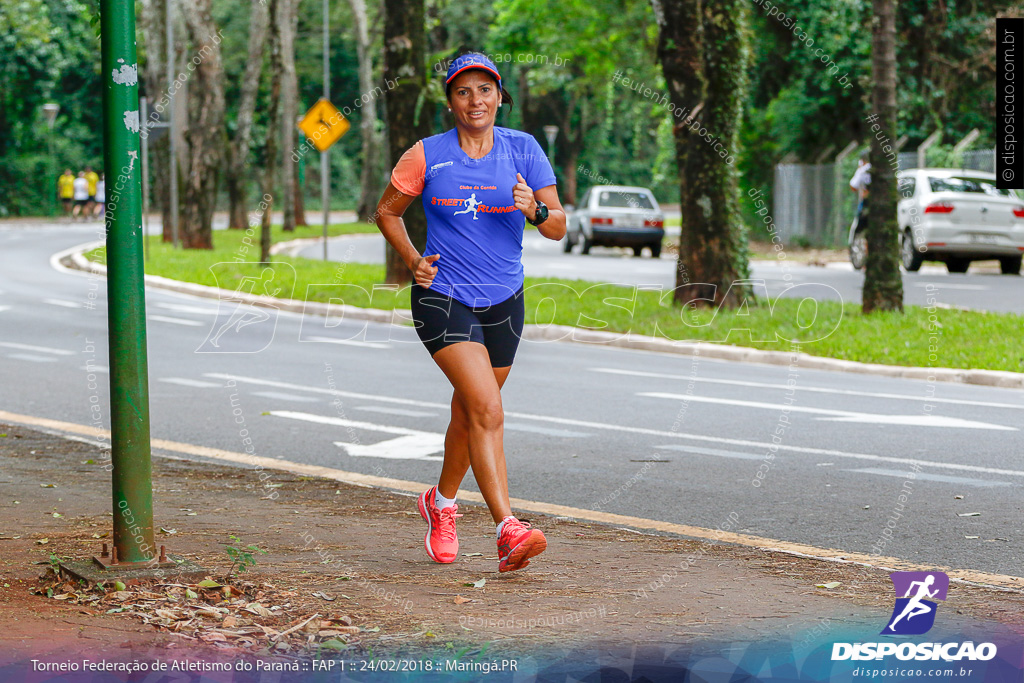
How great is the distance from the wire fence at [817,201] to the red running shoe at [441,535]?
25.1 m

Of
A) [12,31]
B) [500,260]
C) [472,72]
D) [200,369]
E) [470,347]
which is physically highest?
[12,31]

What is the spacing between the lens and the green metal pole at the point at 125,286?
4879mm

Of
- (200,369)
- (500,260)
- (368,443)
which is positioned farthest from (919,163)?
(500,260)

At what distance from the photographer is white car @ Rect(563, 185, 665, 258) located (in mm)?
30875

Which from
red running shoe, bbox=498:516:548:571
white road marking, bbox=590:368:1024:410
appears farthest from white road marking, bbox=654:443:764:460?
red running shoe, bbox=498:516:548:571

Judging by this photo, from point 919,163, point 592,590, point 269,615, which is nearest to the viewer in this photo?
point 269,615

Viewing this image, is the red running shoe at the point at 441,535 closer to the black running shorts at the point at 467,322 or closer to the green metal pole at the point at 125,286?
the black running shorts at the point at 467,322

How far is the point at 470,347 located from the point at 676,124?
11.6 meters

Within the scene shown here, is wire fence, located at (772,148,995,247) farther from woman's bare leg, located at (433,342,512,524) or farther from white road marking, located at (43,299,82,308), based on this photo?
woman's bare leg, located at (433,342,512,524)

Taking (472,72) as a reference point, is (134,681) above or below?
below

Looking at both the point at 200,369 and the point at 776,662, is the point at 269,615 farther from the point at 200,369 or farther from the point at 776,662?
the point at 200,369

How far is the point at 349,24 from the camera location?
56.2 m

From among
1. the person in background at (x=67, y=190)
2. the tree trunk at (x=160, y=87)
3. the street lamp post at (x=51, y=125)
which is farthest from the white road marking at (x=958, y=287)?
the street lamp post at (x=51, y=125)

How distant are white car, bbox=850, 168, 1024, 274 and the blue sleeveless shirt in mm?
18239
